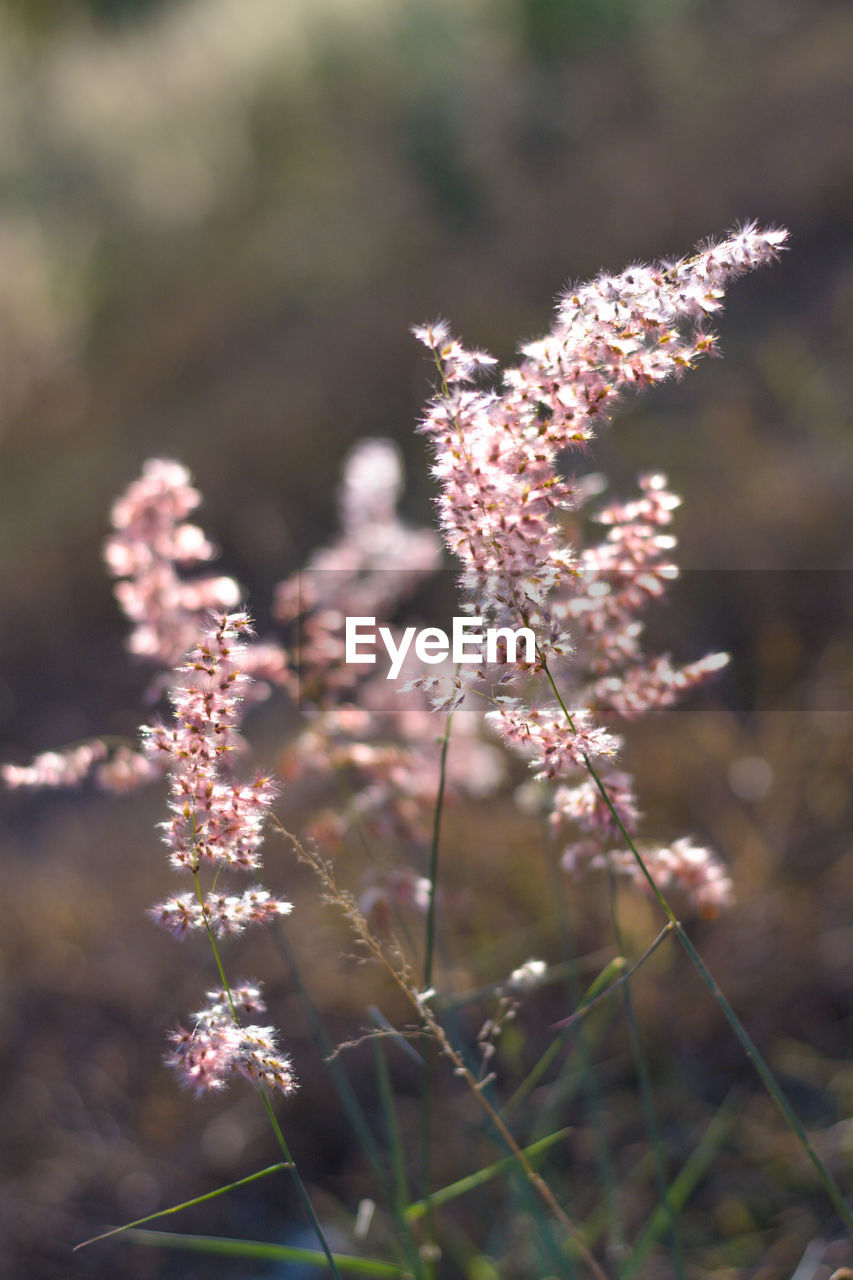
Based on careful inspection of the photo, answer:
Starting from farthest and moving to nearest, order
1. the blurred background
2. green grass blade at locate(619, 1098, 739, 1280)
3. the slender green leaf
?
the blurred background < green grass blade at locate(619, 1098, 739, 1280) < the slender green leaf

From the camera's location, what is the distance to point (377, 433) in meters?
5.95

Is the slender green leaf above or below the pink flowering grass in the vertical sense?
below

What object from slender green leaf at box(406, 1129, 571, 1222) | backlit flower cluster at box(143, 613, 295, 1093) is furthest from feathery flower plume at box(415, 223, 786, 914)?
slender green leaf at box(406, 1129, 571, 1222)

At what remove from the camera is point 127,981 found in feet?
9.14

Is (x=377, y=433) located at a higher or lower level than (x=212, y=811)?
higher

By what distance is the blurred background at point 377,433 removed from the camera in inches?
89.1

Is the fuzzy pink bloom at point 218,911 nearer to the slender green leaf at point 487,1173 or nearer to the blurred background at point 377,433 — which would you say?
the slender green leaf at point 487,1173

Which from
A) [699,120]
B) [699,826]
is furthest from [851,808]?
[699,120]

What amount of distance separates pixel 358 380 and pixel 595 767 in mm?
5733

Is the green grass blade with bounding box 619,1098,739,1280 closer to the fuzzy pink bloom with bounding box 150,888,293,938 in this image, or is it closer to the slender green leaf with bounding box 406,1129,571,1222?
the slender green leaf with bounding box 406,1129,571,1222

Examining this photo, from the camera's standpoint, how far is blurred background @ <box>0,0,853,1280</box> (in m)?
2.26

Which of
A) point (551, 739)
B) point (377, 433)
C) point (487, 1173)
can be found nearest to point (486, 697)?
point (551, 739)

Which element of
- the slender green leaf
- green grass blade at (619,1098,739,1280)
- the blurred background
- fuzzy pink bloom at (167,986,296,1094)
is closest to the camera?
fuzzy pink bloom at (167,986,296,1094)

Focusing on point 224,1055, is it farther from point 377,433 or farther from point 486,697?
point 377,433
